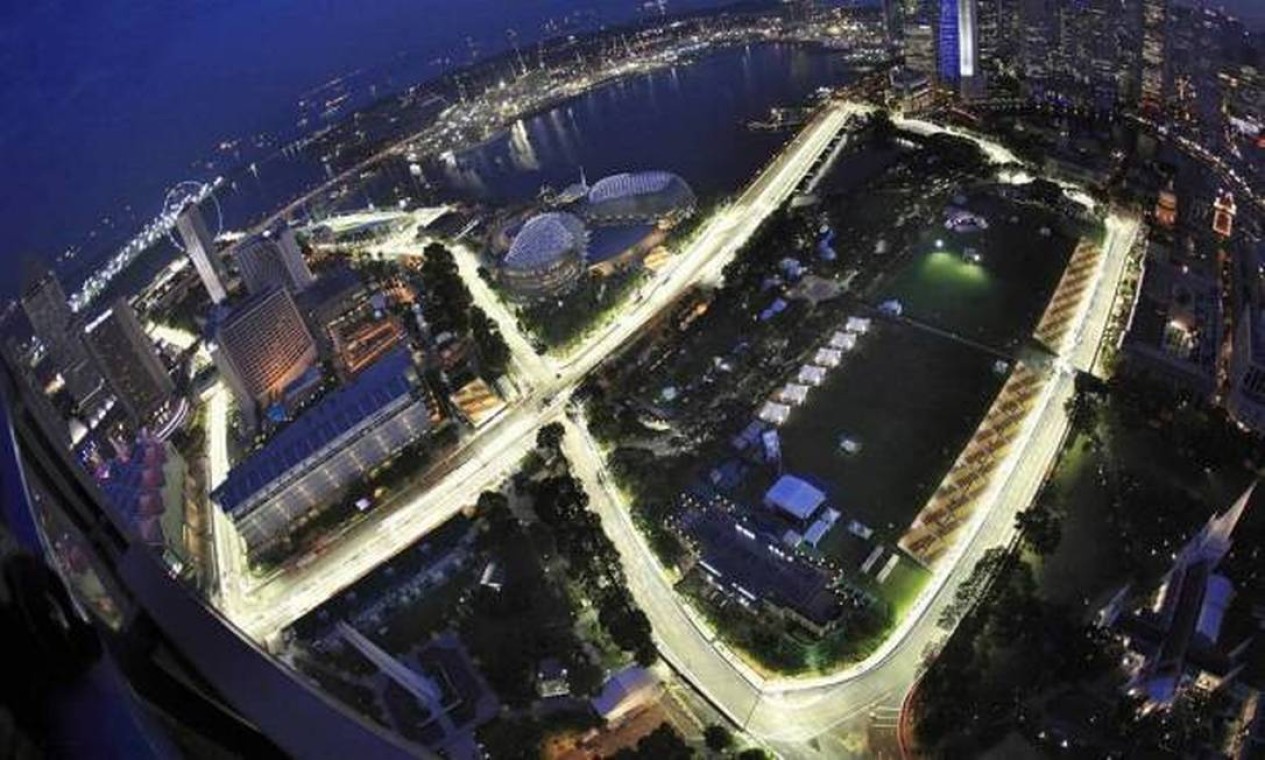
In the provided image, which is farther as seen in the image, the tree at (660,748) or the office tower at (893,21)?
the office tower at (893,21)

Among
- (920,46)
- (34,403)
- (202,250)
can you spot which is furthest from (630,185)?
(34,403)

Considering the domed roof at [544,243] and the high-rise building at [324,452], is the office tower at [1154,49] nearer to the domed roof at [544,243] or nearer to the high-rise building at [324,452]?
the domed roof at [544,243]

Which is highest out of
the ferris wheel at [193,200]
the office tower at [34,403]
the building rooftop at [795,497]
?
the office tower at [34,403]

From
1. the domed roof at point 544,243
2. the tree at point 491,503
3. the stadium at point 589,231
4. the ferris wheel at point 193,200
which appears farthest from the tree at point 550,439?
the ferris wheel at point 193,200

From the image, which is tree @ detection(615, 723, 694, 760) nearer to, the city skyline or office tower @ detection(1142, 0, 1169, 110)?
the city skyline

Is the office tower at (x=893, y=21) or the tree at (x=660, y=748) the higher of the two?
the office tower at (x=893, y=21)

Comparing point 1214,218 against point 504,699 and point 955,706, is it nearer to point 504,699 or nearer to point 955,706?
point 955,706

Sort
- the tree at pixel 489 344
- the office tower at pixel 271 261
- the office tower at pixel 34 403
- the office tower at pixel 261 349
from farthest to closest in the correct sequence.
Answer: the office tower at pixel 271 261
the tree at pixel 489 344
the office tower at pixel 261 349
the office tower at pixel 34 403

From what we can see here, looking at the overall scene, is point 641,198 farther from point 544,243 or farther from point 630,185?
point 544,243

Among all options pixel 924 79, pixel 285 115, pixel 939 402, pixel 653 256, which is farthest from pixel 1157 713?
pixel 285 115
